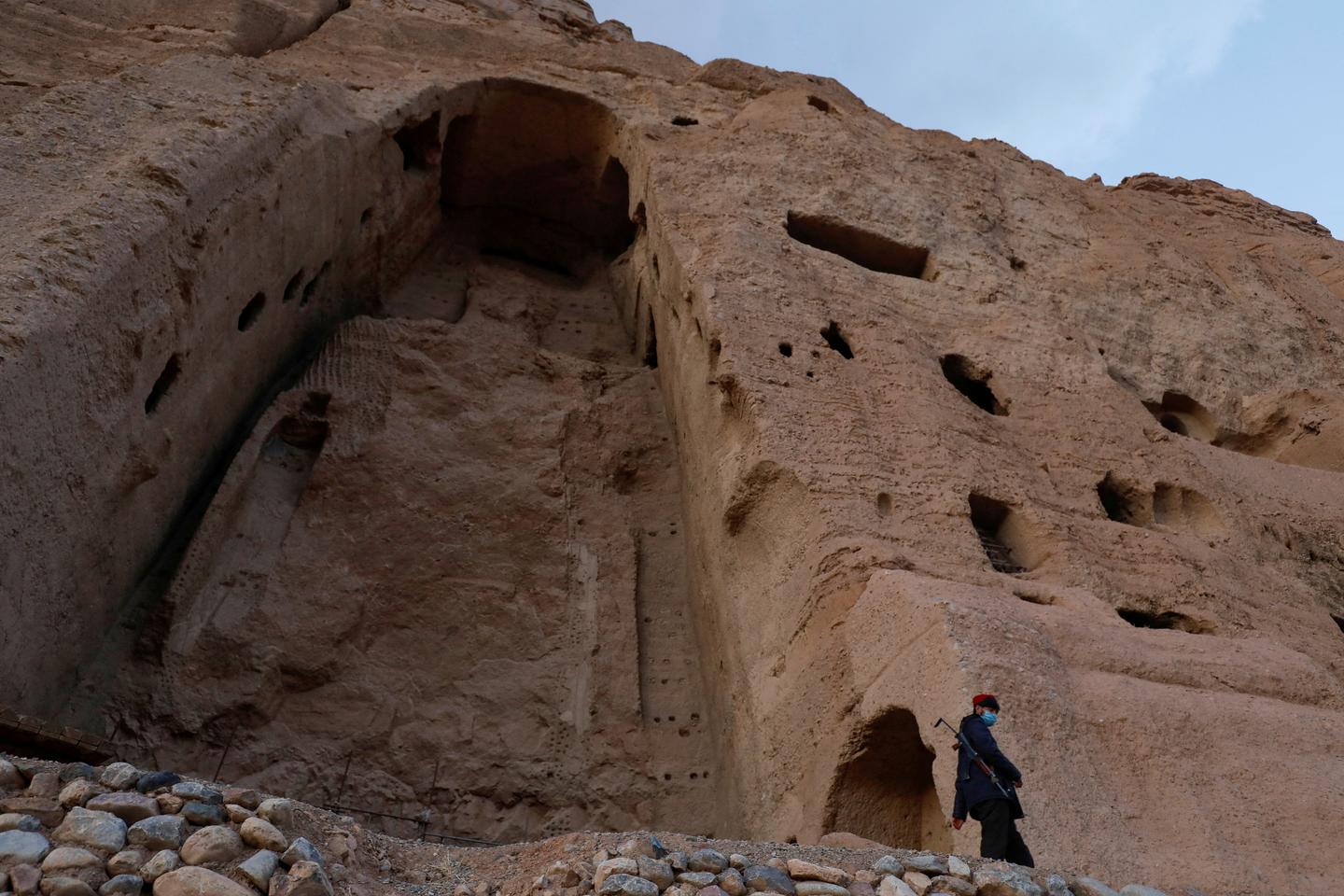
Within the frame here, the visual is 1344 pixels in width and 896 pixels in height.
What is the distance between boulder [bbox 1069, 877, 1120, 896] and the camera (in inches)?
128

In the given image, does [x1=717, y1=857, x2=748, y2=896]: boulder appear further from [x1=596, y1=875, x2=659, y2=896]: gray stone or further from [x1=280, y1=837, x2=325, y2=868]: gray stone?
[x1=280, y1=837, x2=325, y2=868]: gray stone

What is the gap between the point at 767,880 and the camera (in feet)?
9.93

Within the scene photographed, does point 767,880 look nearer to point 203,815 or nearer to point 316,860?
point 316,860

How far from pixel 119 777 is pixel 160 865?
46cm

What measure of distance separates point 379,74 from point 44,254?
4.85 m

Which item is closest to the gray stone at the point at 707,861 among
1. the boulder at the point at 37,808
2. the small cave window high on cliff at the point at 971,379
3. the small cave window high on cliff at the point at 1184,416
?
the boulder at the point at 37,808

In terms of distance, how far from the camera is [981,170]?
10.8 m

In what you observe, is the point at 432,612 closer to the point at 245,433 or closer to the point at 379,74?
the point at 245,433

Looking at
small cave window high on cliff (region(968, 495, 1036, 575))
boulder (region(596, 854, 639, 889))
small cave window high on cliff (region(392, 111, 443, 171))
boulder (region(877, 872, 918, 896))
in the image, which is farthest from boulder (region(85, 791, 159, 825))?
small cave window high on cliff (region(392, 111, 443, 171))

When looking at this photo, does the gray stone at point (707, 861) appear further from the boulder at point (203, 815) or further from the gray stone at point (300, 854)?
the boulder at point (203, 815)

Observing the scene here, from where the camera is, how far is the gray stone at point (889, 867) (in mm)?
3162

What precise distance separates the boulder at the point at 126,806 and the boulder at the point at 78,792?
0.11 ft

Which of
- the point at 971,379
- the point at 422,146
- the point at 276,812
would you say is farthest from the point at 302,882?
the point at 422,146

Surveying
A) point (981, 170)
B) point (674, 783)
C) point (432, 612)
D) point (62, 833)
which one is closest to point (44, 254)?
point (432, 612)
